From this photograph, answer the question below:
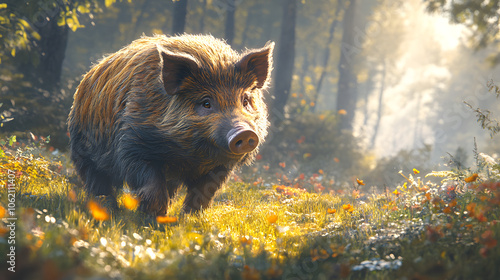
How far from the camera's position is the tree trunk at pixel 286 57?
1480cm

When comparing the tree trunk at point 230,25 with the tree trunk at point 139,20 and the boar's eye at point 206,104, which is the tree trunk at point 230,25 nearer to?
the tree trunk at point 139,20

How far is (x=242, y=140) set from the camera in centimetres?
409

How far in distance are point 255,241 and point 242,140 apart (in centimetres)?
104

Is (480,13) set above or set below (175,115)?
above

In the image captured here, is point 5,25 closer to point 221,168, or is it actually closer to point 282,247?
point 221,168

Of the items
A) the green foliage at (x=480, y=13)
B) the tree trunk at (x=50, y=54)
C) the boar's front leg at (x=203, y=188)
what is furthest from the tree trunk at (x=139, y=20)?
the boar's front leg at (x=203, y=188)

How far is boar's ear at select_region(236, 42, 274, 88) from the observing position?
194 inches

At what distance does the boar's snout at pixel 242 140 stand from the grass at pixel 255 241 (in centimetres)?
81

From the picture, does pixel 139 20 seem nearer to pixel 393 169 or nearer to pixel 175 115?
pixel 393 169

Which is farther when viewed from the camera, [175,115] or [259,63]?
[259,63]

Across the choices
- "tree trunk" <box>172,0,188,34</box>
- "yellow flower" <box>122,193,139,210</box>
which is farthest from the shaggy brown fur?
"tree trunk" <box>172,0,188,34</box>

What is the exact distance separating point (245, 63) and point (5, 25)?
4975 mm

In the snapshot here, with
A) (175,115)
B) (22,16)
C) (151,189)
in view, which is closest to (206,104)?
(175,115)

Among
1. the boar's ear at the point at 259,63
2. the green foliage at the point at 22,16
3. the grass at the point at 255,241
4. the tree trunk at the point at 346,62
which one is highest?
the tree trunk at the point at 346,62
